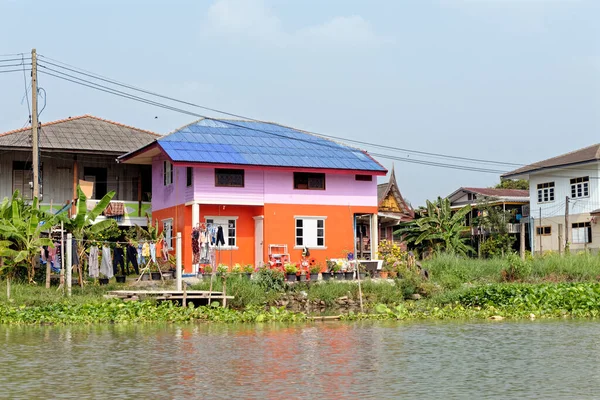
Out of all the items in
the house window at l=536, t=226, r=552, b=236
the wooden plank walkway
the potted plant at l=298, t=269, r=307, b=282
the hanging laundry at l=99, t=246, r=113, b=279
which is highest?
the house window at l=536, t=226, r=552, b=236

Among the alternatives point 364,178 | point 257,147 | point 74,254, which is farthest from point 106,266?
point 364,178

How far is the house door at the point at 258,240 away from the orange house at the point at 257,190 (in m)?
0.04

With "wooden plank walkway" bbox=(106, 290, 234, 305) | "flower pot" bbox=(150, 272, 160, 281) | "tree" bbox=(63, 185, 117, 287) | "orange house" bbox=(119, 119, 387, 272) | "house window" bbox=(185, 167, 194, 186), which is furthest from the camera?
"house window" bbox=(185, 167, 194, 186)

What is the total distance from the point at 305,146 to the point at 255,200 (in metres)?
3.95

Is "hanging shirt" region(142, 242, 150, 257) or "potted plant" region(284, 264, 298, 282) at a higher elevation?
"hanging shirt" region(142, 242, 150, 257)

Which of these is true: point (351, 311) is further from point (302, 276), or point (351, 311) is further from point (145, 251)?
point (145, 251)

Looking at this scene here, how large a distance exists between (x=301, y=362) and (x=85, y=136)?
23759mm

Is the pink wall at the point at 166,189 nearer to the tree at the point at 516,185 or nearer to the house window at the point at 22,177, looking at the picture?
the house window at the point at 22,177

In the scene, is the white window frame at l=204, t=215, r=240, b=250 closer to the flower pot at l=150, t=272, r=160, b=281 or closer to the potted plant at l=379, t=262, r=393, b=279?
the flower pot at l=150, t=272, r=160, b=281

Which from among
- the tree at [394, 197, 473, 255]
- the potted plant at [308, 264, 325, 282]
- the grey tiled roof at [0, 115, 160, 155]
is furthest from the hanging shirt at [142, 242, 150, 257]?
the tree at [394, 197, 473, 255]

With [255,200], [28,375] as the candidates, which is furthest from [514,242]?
[28,375]

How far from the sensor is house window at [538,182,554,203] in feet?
155

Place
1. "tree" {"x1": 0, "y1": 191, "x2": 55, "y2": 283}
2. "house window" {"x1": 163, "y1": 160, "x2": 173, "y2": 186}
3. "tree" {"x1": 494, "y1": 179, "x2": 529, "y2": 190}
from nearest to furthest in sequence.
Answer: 1. "tree" {"x1": 0, "y1": 191, "x2": 55, "y2": 283}
2. "house window" {"x1": 163, "y1": 160, "x2": 173, "y2": 186}
3. "tree" {"x1": 494, "y1": 179, "x2": 529, "y2": 190}

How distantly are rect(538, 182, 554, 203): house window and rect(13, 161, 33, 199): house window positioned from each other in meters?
28.9
